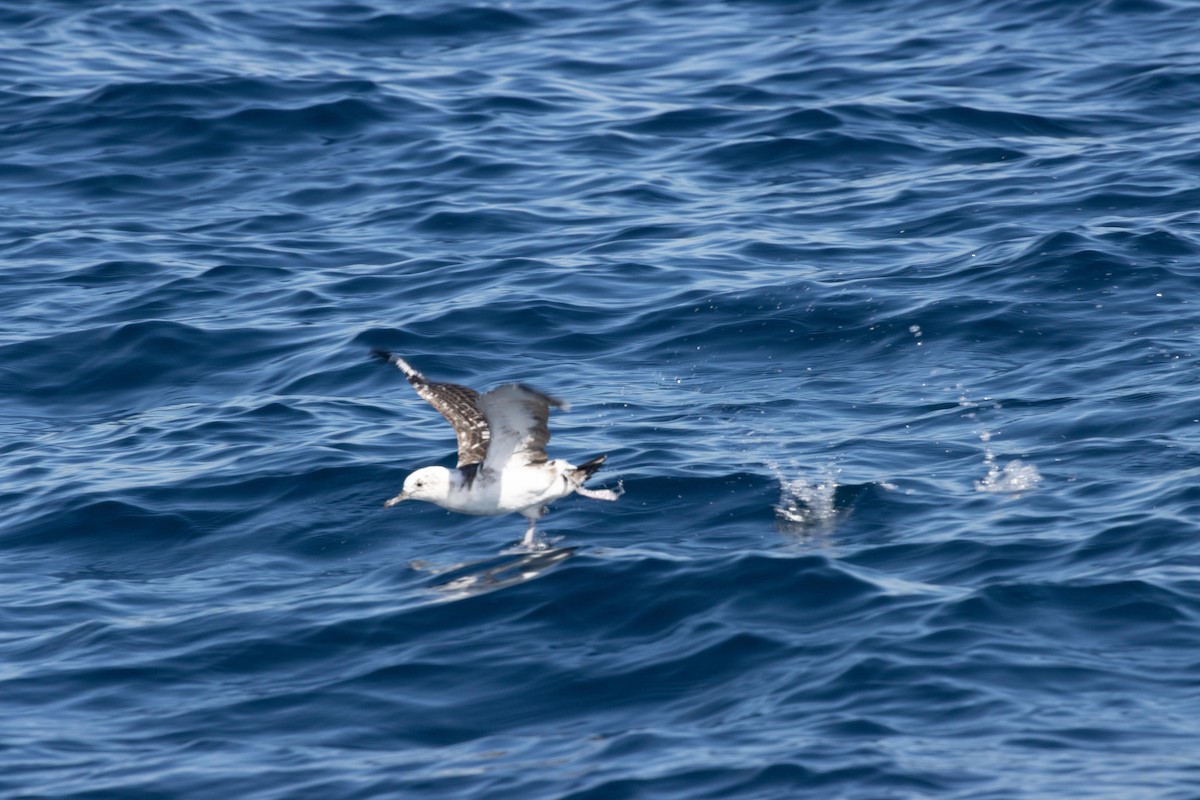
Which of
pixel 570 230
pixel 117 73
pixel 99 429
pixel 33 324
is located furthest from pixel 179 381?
pixel 117 73

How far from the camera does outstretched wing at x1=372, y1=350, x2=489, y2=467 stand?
11.6m

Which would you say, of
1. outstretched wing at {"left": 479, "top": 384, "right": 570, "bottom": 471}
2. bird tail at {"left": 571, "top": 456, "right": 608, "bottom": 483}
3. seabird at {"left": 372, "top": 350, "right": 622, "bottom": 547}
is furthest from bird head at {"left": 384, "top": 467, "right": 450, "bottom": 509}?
bird tail at {"left": 571, "top": 456, "right": 608, "bottom": 483}

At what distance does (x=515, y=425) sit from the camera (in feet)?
35.2

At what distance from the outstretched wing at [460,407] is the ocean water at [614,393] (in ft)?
2.18

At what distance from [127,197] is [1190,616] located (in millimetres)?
13352

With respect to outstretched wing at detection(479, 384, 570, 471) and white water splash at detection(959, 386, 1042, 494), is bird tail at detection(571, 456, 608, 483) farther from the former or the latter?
white water splash at detection(959, 386, 1042, 494)

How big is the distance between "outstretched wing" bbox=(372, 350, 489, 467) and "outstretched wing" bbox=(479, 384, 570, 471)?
1.80 feet

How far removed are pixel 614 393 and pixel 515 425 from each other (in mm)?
2967

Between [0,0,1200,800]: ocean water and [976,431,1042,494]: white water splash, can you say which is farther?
[976,431,1042,494]: white water splash

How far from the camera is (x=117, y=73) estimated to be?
21.5m

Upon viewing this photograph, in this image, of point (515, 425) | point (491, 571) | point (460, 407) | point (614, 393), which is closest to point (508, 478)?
point (515, 425)

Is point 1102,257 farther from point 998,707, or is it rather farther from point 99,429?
point 99,429

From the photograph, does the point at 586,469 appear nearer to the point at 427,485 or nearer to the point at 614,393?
the point at 427,485

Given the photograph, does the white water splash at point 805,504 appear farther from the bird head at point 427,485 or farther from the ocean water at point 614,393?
the bird head at point 427,485
